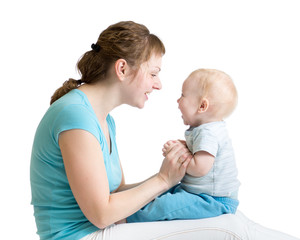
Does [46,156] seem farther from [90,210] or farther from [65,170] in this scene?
[90,210]

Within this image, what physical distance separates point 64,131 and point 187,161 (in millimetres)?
650

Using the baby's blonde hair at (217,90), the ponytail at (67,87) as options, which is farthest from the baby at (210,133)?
the ponytail at (67,87)

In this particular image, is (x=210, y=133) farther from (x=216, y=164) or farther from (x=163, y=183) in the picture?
(x=163, y=183)

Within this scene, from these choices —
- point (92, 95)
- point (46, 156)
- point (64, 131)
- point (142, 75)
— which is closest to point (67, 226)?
point (46, 156)

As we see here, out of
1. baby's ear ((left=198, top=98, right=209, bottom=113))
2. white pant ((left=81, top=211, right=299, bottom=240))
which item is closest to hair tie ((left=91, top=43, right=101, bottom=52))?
baby's ear ((left=198, top=98, right=209, bottom=113))

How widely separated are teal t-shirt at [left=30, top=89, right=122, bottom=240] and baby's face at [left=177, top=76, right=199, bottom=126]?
47 cm

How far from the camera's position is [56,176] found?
2137mm

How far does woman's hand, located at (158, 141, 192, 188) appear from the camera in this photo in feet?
7.22

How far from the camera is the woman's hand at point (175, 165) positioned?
7.22 ft

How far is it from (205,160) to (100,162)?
0.55 meters

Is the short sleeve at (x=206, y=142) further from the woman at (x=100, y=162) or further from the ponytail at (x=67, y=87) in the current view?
the ponytail at (x=67, y=87)

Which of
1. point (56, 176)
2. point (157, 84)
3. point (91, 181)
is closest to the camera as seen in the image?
point (91, 181)

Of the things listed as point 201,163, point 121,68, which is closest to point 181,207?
point 201,163

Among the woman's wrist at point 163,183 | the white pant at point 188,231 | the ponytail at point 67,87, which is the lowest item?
the white pant at point 188,231
